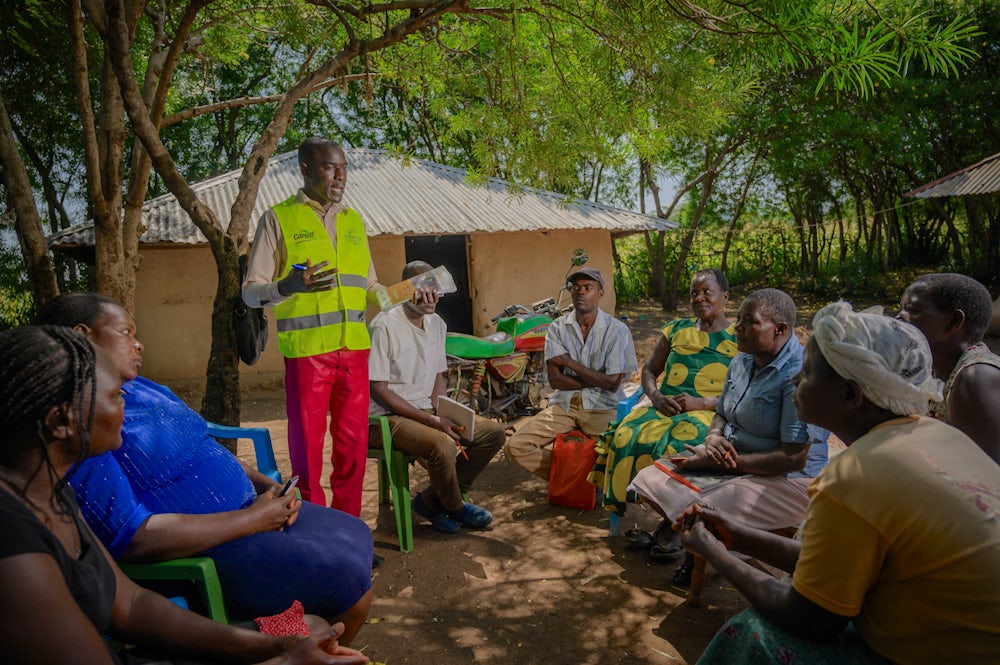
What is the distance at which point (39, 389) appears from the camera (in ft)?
4.44

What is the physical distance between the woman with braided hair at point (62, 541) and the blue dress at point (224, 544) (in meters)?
0.33

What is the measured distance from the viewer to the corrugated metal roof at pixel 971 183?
10125 mm

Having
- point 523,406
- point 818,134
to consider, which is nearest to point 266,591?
point 523,406

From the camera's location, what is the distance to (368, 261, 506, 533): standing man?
378 cm

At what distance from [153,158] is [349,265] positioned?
1533mm

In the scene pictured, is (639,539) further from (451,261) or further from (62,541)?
(451,261)

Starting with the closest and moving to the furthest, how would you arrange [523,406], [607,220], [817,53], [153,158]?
[817,53], [153,158], [523,406], [607,220]

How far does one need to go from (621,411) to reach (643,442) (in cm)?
115

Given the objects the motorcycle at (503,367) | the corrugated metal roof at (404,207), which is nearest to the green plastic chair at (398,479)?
the motorcycle at (503,367)

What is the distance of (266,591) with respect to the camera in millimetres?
2020

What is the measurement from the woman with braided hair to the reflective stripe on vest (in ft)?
5.81

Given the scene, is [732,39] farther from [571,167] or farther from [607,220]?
[607,220]

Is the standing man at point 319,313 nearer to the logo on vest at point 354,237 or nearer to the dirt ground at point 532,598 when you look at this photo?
the logo on vest at point 354,237

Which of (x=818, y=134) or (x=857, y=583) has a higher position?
(x=818, y=134)
